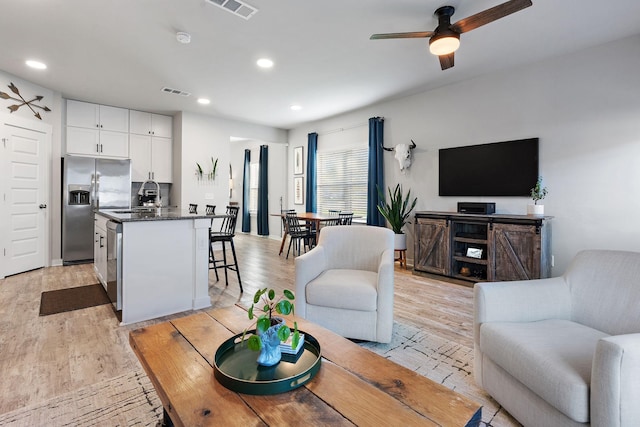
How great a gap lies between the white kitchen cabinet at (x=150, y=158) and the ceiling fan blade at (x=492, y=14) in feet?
19.0

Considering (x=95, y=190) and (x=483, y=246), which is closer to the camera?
(x=483, y=246)

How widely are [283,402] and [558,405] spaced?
1.07 metres

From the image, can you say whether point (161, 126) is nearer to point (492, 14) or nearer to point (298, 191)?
point (298, 191)

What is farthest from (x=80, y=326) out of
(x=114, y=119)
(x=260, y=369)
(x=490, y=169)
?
(x=490, y=169)

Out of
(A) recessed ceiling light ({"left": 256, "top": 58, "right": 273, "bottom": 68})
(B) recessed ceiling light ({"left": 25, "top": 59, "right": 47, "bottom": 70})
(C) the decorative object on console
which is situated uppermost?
(A) recessed ceiling light ({"left": 256, "top": 58, "right": 273, "bottom": 68})

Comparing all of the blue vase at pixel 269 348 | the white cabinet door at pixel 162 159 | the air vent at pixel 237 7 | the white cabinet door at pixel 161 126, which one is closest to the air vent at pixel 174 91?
the white cabinet door at pixel 161 126

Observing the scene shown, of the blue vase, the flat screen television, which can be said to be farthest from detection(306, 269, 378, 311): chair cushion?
the flat screen television

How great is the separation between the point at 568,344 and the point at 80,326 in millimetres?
3456

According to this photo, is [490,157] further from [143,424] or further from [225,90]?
[143,424]

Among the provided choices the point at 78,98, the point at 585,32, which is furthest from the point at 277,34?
the point at 78,98

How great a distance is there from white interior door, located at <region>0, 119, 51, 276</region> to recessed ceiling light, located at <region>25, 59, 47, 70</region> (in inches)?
34.3

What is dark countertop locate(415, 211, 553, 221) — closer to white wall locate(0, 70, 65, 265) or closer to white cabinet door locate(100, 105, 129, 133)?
white cabinet door locate(100, 105, 129, 133)

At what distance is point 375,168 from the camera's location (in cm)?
570

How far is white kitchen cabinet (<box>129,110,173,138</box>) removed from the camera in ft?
20.1
